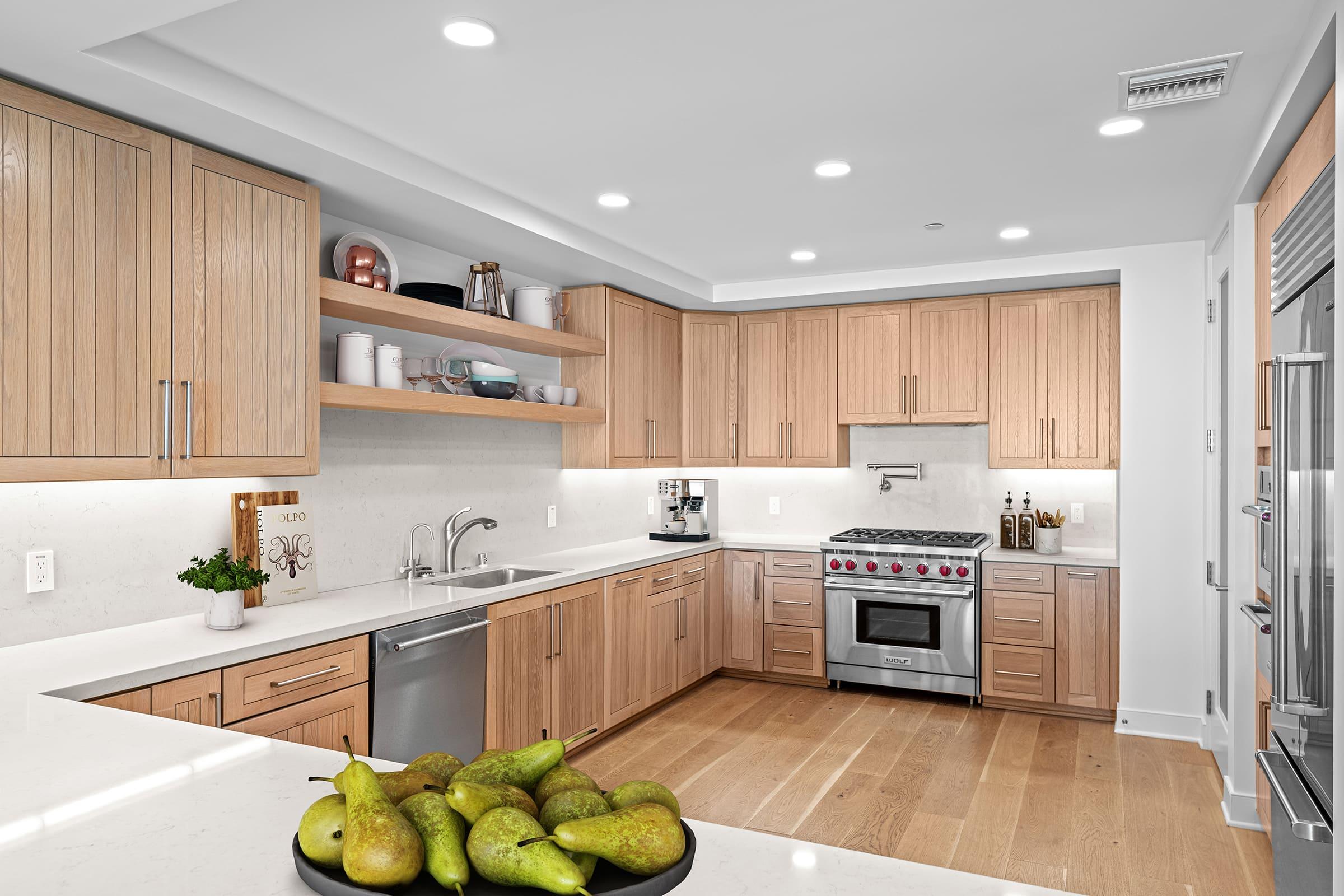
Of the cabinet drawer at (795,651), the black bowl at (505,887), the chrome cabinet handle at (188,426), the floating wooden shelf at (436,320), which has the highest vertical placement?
the floating wooden shelf at (436,320)

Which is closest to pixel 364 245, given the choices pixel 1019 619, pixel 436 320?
pixel 436 320

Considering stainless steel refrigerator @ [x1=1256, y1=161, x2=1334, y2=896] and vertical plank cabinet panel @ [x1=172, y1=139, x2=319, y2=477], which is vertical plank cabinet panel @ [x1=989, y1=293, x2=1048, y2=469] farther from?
vertical plank cabinet panel @ [x1=172, y1=139, x2=319, y2=477]

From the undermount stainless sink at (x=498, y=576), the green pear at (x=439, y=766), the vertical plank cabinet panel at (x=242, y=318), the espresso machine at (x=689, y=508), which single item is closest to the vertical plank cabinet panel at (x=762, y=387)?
the espresso machine at (x=689, y=508)

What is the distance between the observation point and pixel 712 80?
245 cm

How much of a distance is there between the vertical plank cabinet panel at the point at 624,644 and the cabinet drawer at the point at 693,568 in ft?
1.30

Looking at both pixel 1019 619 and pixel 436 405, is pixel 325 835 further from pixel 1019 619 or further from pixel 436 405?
pixel 1019 619

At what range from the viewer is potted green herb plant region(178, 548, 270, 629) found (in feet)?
8.38

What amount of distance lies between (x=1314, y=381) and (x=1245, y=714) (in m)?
1.68

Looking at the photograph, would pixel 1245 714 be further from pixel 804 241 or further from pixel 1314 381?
pixel 804 241

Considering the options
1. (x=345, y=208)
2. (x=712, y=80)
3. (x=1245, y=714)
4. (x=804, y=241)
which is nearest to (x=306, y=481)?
(x=345, y=208)

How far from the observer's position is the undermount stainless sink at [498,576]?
3.92m

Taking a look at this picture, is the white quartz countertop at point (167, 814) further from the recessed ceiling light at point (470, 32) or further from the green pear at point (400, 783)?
the recessed ceiling light at point (470, 32)

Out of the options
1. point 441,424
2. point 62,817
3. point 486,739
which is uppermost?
point 441,424

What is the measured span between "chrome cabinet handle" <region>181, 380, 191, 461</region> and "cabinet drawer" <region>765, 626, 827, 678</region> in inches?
143
